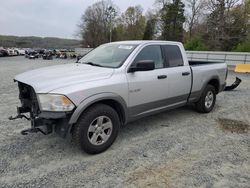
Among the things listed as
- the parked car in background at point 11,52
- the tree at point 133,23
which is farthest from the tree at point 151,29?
the parked car in background at point 11,52

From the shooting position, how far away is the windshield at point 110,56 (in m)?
3.94

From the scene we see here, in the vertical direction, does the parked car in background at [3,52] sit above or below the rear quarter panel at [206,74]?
above

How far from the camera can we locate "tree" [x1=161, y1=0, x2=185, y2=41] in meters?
46.2

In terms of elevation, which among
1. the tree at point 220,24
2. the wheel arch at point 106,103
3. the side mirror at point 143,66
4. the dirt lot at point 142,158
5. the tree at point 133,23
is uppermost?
the tree at point 133,23

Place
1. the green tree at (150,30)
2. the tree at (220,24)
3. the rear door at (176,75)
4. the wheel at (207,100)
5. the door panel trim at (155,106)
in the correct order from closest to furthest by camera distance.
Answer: the door panel trim at (155,106), the rear door at (176,75), the wheel at (207,100), the tree at (220,24), the green tree at (150,30)

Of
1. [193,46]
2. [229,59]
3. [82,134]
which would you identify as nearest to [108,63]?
[82,134]

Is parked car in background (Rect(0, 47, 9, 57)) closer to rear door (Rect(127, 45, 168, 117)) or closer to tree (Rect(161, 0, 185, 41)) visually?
tree (Rect(161, 0, 185, 41))

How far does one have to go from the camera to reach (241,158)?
3.46 m

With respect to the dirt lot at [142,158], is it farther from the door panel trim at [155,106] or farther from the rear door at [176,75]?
the rear door at [176,75]

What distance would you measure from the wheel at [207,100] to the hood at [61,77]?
287 centimetres

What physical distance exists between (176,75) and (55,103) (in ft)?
8.47

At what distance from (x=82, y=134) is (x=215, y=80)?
13.4 feet

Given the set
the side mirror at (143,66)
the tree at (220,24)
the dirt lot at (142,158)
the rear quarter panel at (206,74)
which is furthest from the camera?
the tree at (220,24)

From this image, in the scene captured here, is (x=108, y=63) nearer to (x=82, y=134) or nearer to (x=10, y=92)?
(x=82, y=134)
